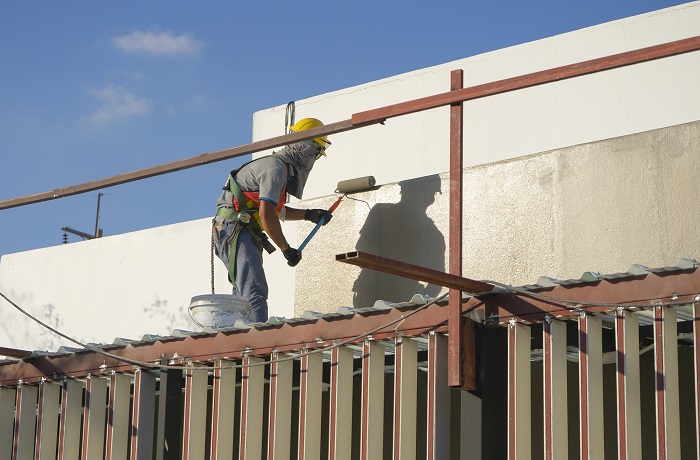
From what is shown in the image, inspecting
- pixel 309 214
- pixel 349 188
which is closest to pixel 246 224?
pixel 309 214

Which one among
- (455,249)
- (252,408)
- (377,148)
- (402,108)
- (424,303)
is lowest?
(252,408)

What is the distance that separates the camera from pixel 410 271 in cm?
748

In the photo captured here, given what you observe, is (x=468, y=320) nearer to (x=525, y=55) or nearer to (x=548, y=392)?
(x=548, y=392)

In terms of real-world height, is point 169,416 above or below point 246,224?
below

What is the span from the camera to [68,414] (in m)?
10.0

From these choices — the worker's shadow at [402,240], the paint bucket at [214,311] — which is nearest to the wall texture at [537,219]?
the worker's shadow at [402,240]

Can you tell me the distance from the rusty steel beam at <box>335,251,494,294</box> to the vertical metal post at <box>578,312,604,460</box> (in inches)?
26.2

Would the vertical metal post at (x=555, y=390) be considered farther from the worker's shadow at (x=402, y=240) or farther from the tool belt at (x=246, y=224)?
the tool belt at (x=246, y=224)

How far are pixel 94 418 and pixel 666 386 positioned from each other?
447 centimetres

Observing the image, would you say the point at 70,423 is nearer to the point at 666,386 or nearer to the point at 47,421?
the point at 47,421

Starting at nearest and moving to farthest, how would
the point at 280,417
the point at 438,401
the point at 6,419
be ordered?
the point at 438,401 → the point at 280,417 → the point at 6,419

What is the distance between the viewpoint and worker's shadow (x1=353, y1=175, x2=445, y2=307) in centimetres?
1049

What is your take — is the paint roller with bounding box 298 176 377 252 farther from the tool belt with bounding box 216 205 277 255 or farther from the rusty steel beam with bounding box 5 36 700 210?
the rusty steel beam with bounding box 5 36 700 210

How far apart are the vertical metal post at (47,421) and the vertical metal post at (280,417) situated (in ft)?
6.94
